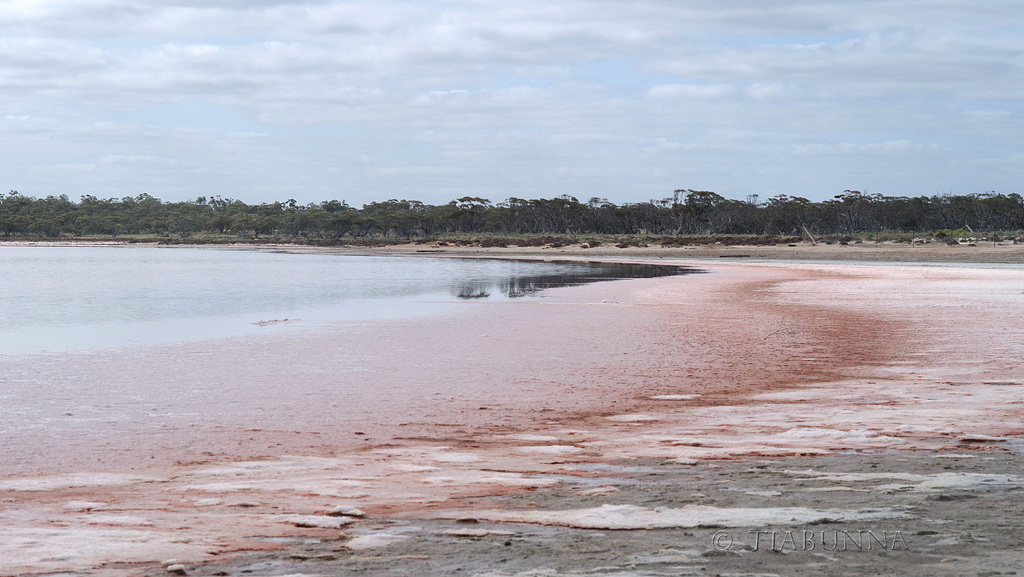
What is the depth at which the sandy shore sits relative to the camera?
13.8ft

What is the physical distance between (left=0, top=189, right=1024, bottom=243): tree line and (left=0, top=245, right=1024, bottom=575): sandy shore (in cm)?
7855

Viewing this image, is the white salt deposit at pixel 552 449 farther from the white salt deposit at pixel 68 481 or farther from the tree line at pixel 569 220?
the tree line at pixel 569 220

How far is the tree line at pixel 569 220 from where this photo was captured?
103250 millimetres

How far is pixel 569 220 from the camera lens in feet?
385

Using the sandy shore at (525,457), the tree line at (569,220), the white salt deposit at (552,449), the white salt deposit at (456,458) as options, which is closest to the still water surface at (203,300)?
the sandy shore at (525,457)

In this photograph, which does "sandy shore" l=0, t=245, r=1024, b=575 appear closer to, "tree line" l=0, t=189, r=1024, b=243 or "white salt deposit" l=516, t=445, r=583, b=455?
"white salt deposit" l=516, t=445, r=583, b=455

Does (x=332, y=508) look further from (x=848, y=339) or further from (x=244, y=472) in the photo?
(x=848, y=339)

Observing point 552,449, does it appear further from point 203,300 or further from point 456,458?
point 203,300

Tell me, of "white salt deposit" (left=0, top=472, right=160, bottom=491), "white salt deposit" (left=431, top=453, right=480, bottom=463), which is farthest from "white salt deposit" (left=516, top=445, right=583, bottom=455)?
"white salt deposit" (left=0, top=472, right=160, bottom=491)

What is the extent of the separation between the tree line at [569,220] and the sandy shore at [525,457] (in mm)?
78546

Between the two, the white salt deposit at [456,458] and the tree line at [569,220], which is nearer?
the white salt deposit at [456,458]

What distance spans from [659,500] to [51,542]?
10.3 ft

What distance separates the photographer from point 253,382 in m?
11.2

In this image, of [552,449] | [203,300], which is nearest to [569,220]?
[203,300]
